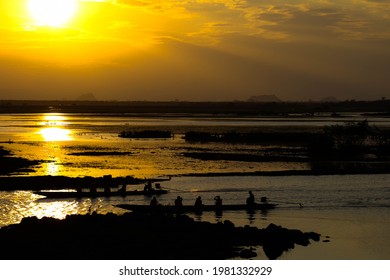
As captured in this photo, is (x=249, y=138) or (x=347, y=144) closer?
(x=347, y=144)

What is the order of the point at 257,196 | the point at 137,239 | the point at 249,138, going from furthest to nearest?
the point at 249,138 → the point at 257,196 → the point at 137,239

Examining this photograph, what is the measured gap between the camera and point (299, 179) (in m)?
61.0

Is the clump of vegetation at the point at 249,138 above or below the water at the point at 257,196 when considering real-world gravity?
above

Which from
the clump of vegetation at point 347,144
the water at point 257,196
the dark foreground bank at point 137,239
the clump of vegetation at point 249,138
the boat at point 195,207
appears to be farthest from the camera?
the clump of vegetation at point 249,138

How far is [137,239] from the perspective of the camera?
3036 cm

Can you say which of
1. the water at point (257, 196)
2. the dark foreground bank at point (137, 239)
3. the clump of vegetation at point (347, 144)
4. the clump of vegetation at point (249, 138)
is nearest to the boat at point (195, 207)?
the water at point (257, 196)

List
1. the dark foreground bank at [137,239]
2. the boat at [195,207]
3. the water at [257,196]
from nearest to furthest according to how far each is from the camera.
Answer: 1. the dark foreground bank at [137,239]
2. the water at [257,196]
3. the boat at [195,207]

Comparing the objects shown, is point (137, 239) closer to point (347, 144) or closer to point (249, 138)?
point (347, 144)

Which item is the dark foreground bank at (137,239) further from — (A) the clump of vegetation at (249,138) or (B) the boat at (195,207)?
(A) the clump of vegetation at (249,138)

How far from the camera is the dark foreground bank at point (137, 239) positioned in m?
28.8

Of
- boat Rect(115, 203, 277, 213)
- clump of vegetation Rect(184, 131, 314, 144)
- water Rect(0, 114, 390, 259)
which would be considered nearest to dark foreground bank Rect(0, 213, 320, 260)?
water Rect(0, 114, 390, 259)

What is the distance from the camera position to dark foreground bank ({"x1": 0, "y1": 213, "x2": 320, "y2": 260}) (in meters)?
28.8

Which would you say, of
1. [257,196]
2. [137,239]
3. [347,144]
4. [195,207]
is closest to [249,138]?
[347,144]
